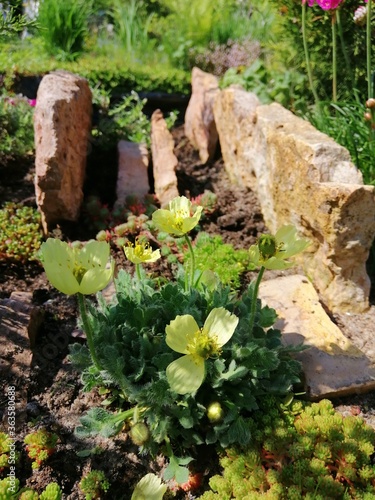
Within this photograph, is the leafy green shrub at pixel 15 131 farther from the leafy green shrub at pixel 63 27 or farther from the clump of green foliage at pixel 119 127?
the leafy green shrub at pixel 63 27

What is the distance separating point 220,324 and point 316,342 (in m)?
0.97

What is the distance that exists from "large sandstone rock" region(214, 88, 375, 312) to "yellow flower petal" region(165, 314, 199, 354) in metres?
1.38

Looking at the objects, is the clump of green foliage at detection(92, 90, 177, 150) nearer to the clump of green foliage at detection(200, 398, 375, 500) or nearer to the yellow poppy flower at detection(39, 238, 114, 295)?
the yellow poppy flower at detection(39, 238, 114, 295)

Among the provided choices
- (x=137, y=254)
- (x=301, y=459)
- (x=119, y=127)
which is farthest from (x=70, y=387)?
(x=119, y=127)

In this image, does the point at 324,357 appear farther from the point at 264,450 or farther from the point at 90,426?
the point at 90,426

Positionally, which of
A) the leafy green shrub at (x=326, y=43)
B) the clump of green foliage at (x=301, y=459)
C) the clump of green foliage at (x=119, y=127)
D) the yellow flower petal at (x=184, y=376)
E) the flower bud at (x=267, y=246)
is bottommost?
the clump of green foliage at (x=301, y=459)

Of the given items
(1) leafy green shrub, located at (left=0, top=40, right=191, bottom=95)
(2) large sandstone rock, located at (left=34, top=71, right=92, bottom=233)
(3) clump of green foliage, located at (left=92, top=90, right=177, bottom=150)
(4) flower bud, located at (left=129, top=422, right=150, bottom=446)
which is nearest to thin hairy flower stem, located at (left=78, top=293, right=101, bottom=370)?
(4) flower bud, located at (left=129, top=422, right=150, bottom=446)

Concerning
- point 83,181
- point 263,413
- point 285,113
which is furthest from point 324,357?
point 83,181

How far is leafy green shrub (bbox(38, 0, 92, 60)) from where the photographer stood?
6520 millimetres

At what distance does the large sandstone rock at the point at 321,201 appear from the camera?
9.37ft

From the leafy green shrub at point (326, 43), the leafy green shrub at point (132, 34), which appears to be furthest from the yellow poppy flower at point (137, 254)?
the leafy green shrub at point (132, 34)

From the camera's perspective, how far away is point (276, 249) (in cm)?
199

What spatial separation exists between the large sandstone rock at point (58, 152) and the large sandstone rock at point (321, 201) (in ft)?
4.90

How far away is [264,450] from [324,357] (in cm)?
67
